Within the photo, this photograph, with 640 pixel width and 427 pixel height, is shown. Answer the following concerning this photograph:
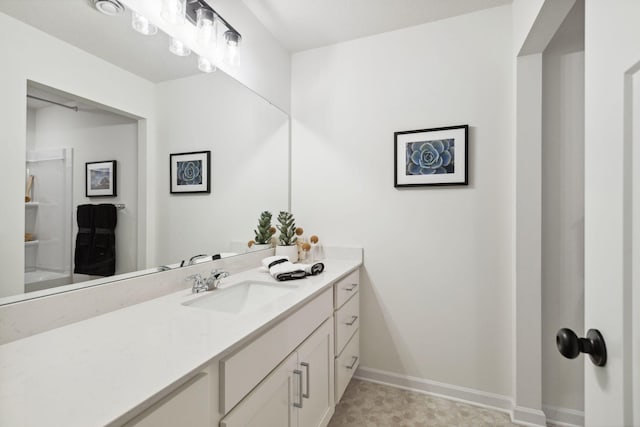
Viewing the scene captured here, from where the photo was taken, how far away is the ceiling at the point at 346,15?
5.72ft

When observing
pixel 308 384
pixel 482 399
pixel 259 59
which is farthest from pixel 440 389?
pixel 259 59

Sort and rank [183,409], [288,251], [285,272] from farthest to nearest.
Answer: [288,251]
[285,272]
[183,409]

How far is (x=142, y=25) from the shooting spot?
1160mm

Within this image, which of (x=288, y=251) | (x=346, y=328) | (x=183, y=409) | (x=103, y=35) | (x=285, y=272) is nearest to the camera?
(x=183, y=409)

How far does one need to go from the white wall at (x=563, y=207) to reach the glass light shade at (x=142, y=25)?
2066 mm

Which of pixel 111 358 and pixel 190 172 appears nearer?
pixel 111 358

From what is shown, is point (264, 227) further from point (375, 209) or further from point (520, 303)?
point (520, 303)

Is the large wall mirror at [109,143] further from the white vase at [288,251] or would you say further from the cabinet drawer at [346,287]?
the cabinet drawer at [346,287]

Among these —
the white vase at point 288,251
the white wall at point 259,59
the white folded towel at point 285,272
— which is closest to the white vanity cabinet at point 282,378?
the white folded towel at point 285,272

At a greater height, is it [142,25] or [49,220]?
[142,25]

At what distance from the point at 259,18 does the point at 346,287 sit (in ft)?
6.02

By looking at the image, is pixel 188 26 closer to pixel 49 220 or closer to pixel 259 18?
pixel 259 18

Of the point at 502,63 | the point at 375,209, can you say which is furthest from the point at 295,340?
the point at 502,63

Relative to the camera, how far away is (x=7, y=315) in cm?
79
